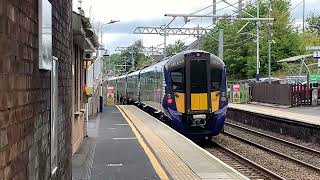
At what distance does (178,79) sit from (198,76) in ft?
2.31

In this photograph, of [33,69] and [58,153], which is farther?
[58,153]

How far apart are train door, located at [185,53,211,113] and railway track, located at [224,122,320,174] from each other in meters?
2.39

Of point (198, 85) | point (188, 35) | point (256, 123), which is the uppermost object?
point (188, 35)

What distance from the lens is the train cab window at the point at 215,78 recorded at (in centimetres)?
1857

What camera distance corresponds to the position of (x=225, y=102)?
1889cm

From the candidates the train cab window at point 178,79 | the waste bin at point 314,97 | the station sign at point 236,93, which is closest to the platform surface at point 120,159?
the train cab window at point 178,79

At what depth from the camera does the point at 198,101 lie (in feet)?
60.4

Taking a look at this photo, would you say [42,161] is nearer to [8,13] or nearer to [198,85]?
[8,13]

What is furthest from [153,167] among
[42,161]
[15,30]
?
[15,30]

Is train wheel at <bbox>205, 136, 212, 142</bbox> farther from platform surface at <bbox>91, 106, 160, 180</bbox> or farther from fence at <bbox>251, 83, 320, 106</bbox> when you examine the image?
fence at <bbox>251, 83, 320, 106</bbox>

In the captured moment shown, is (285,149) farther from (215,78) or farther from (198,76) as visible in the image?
(198,76)

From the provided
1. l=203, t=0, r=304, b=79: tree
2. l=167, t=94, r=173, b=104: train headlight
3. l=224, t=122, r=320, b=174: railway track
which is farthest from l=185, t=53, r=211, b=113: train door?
l=203, t=0, r=304, b=79: tree

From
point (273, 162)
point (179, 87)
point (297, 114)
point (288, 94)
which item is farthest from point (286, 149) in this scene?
point (288, 94)

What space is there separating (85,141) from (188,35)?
119 ft
